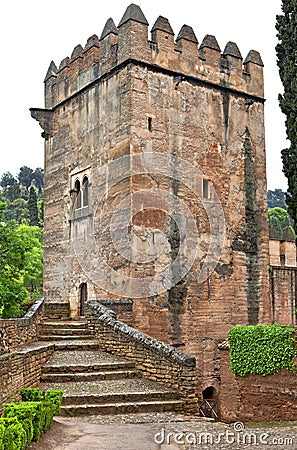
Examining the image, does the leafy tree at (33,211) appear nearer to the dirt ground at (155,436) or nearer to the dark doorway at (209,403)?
the dark doorway at (209,403)

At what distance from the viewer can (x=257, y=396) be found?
514 inches

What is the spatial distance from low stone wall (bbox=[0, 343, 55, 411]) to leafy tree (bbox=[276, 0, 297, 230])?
6839 mm

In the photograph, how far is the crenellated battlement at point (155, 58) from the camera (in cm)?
1661

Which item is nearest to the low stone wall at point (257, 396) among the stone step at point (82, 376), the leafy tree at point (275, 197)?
the stone step at point (82, 376)

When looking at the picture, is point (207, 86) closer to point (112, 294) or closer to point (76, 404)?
point (112, 294)

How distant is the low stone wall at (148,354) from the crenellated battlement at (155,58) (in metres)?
7.70

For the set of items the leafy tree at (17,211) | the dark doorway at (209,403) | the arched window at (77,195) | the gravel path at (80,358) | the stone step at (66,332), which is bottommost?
the dark doorway at (209,403)

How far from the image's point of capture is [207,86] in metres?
18.1

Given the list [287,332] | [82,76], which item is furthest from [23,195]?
[287,332]

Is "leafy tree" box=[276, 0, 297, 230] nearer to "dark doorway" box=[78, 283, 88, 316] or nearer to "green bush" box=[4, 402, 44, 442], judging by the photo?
"dark doorway" box=[78, 283, 88, 316]

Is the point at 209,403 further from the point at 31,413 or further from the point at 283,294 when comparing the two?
the point at 31,413

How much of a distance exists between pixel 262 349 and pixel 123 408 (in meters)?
4.17

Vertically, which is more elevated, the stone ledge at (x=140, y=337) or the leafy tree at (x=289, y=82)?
the leafy tree at (x=289, y=82)

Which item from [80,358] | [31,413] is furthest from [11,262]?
[31,413]
